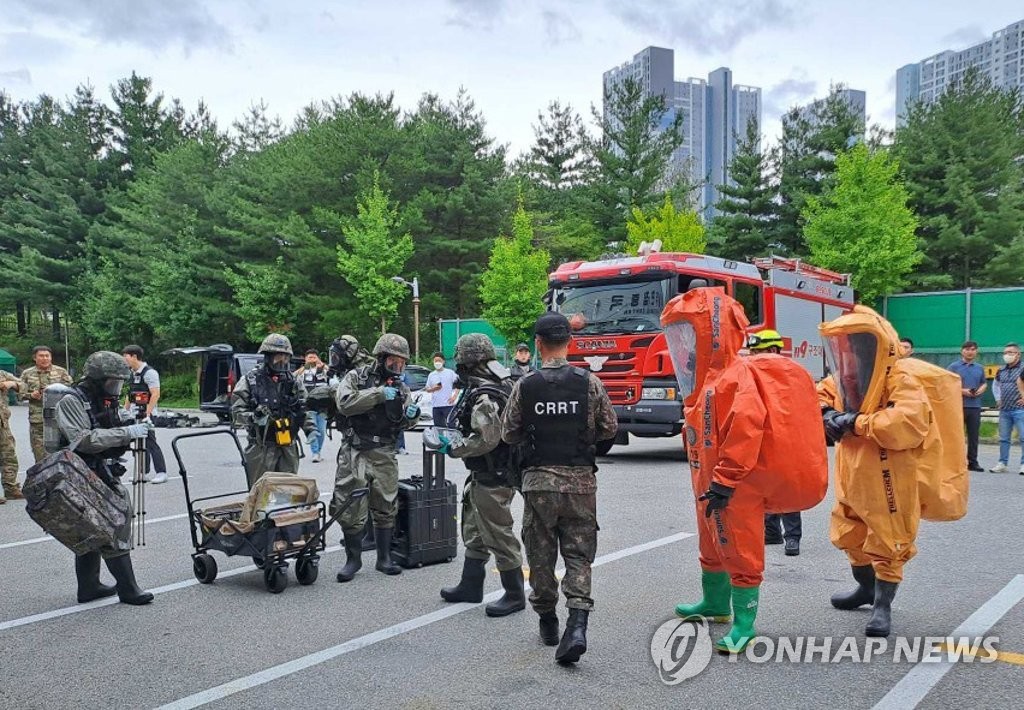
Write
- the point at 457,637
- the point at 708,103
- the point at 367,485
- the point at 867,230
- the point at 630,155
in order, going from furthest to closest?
the point at 708,103 → the point at 630,155 → the point at 867,230 → the point at 367,485 → the point at 457,637

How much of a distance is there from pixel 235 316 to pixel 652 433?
91.9 feet

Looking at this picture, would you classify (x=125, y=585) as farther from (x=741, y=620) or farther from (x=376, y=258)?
(x=376, y=258)

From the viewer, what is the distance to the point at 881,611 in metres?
4.45

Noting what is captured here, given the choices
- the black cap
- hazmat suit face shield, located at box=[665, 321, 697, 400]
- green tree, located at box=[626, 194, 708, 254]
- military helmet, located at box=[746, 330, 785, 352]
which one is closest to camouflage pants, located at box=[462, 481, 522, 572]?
the black cap

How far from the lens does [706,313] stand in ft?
14.2

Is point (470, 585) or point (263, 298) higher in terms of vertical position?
point (263, 298)

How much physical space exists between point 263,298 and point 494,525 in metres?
29.3

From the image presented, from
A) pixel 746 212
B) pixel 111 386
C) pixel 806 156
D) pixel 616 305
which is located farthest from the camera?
pixel 746 212

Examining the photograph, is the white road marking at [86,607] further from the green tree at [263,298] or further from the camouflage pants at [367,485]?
the green tree at [263,298]

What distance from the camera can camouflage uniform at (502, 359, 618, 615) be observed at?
415 centimetres

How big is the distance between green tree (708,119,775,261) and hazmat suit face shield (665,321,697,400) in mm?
29701

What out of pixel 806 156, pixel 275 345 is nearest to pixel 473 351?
pixel 275 345

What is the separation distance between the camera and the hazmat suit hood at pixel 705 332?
431cm

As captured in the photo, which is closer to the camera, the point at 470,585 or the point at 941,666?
the point at 941,666
